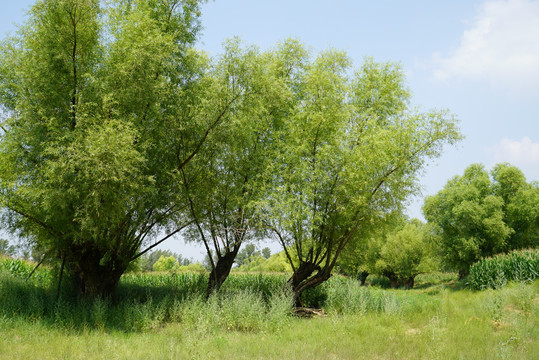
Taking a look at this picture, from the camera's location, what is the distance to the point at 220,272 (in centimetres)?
1513

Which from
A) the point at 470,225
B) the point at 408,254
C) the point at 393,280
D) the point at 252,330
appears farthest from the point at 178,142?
the point at 393,280

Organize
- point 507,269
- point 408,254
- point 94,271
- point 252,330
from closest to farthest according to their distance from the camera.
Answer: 1. point 252,330
2. point 94,271
3. point 507,269
4. point 408,254

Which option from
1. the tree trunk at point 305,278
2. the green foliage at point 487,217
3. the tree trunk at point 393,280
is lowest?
the tree trunk at point 393,280

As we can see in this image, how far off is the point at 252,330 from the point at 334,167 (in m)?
7.05

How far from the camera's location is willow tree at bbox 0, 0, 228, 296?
10664 mm

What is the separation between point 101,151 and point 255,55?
7092mm

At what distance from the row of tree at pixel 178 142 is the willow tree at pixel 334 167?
0.22 feet

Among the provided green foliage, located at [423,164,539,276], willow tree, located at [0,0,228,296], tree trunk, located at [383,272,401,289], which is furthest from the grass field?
tree trunk, located at [383,272,401,289]

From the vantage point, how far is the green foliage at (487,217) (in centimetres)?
3216

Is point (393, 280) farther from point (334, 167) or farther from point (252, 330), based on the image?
point (252, 330)

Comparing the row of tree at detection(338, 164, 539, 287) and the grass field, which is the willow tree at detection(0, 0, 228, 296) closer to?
the grass field

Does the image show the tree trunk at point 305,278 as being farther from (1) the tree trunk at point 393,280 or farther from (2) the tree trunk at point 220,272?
(1) the tree trunk at point 393,280

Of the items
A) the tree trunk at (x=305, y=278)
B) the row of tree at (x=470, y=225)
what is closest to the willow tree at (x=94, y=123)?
the tree trunk at (x=305, y=278)

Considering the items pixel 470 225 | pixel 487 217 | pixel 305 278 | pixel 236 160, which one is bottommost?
pixel 305 278
